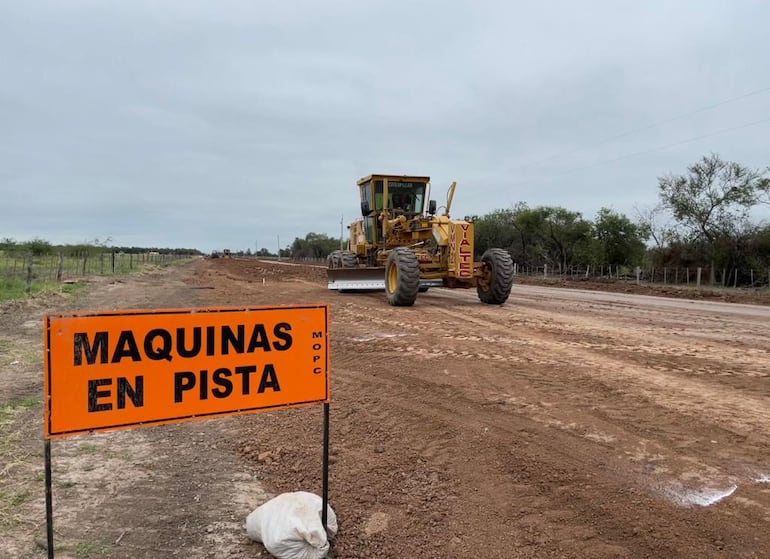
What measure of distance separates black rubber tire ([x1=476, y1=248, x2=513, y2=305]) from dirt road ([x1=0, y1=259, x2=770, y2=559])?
6.69 meters

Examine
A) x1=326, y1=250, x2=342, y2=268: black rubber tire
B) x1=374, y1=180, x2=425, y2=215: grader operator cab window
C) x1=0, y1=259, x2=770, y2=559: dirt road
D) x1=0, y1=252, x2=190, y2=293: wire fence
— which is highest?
x1=374, y1=180, x2=425, y2=215: grader operator cab window

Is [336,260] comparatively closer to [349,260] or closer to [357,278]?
[349,260]

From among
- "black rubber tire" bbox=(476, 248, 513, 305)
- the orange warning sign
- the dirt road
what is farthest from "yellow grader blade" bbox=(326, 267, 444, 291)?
the orange warning sign

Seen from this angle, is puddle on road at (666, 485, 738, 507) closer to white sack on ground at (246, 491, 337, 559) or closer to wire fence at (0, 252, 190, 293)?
white sack on ground at (246, 491, 337, 559)

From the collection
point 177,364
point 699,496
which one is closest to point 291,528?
point 177,364

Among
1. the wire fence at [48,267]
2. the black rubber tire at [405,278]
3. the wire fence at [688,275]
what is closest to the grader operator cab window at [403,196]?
the black rubber tire at [405,278]

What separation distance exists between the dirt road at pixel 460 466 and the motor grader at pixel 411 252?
6143 mm

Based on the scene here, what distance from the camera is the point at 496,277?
1423 cm

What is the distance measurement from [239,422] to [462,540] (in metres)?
2.84

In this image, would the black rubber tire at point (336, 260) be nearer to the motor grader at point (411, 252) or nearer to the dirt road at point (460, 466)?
the motor grader at point (411, 252)

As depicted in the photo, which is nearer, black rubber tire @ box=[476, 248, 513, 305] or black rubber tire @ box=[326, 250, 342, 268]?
black rubber tire @ box=[476, 248, 513, 305]

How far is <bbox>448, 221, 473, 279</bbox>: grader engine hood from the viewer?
534 inches

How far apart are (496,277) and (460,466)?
10387 mm

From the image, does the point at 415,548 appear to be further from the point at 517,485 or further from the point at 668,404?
the point at 668,404
